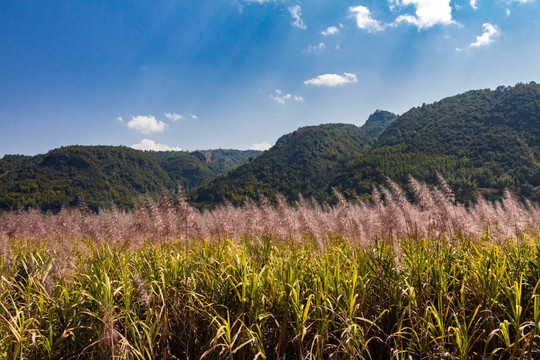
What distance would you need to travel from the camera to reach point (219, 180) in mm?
117688

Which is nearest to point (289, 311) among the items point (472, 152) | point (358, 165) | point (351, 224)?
point (351, 224)

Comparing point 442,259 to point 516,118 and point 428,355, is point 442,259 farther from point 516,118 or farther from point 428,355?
point 516,118

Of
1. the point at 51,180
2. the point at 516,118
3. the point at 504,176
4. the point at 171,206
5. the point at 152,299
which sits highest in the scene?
the point at 51,180

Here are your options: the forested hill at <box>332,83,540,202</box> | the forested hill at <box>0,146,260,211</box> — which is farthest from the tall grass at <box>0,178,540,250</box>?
the forested hill at <box>0,146,260,211</box>

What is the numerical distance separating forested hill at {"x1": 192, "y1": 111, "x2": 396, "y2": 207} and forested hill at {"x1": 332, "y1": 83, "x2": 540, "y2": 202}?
531 inches

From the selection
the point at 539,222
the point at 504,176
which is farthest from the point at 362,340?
the point at 504,176

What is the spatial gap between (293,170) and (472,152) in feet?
196

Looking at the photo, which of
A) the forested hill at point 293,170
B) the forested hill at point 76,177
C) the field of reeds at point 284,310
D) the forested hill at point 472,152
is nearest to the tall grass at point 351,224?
the field of reeds at point 284,310

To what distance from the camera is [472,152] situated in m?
80.2

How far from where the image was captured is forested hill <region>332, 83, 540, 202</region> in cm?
6286

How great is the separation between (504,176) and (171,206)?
264 feet

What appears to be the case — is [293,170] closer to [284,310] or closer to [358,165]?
[358,165]

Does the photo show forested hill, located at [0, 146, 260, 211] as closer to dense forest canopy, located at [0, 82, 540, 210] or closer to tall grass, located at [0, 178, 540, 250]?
dense forest canopy, located at [0, 82, 540, 210]

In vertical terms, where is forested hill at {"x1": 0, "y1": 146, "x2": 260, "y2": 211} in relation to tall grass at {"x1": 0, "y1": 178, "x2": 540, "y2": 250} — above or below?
above
